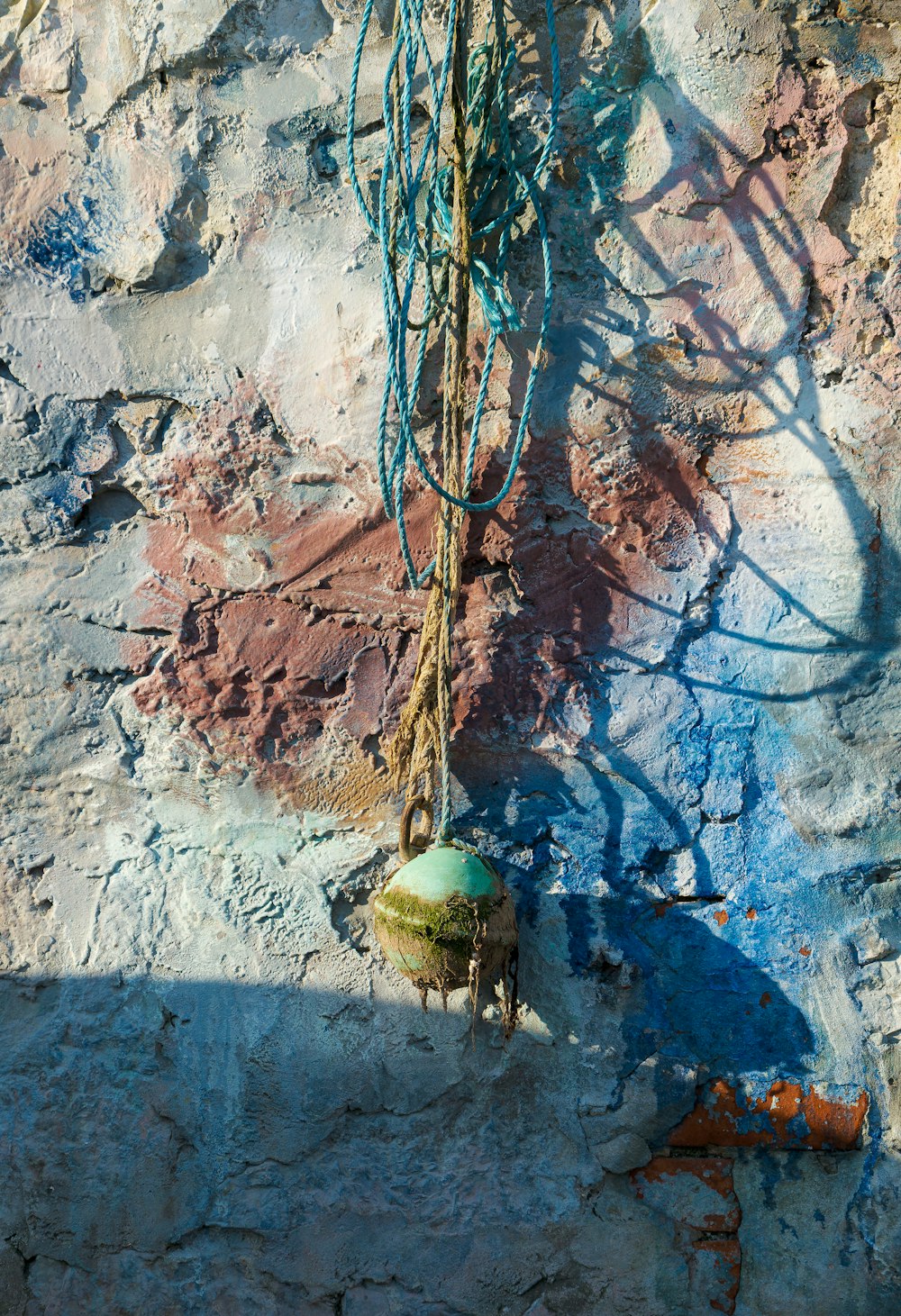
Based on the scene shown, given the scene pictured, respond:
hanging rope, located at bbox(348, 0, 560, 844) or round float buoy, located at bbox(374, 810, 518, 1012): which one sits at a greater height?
hanging rope, located at bbox(348, 0, 560, 844)

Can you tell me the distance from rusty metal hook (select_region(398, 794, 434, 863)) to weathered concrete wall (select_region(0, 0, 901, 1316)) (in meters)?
0.07

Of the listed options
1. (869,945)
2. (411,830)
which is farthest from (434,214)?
(869,945)

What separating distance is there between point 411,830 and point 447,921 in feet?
0.86

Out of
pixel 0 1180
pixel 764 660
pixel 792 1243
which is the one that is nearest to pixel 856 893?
pixel 764 660

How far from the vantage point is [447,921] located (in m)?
1.57

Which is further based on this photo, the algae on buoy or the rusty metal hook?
the rusty metal hook

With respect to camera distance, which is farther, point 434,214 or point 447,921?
point 434,214

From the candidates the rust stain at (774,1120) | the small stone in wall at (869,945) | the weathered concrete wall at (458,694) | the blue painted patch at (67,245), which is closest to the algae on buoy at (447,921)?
the weathered concrete wall at (458,694)

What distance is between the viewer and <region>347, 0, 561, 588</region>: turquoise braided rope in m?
1.66

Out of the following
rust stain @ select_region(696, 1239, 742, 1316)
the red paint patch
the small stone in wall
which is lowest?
rust stain @ select_region(696, 1239, 742, 1316)

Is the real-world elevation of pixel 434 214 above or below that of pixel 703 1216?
above

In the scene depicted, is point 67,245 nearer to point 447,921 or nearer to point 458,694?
point 458,694

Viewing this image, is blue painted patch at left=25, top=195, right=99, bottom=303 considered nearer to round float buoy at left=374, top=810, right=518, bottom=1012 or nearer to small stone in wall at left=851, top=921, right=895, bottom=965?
round float buoy at left=374, top=810, right=518, bottom=1012

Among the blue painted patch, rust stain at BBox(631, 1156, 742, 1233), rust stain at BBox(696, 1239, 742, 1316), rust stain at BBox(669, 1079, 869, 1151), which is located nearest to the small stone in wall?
rust stain at BBox(669, 1079, 869, 1151)
